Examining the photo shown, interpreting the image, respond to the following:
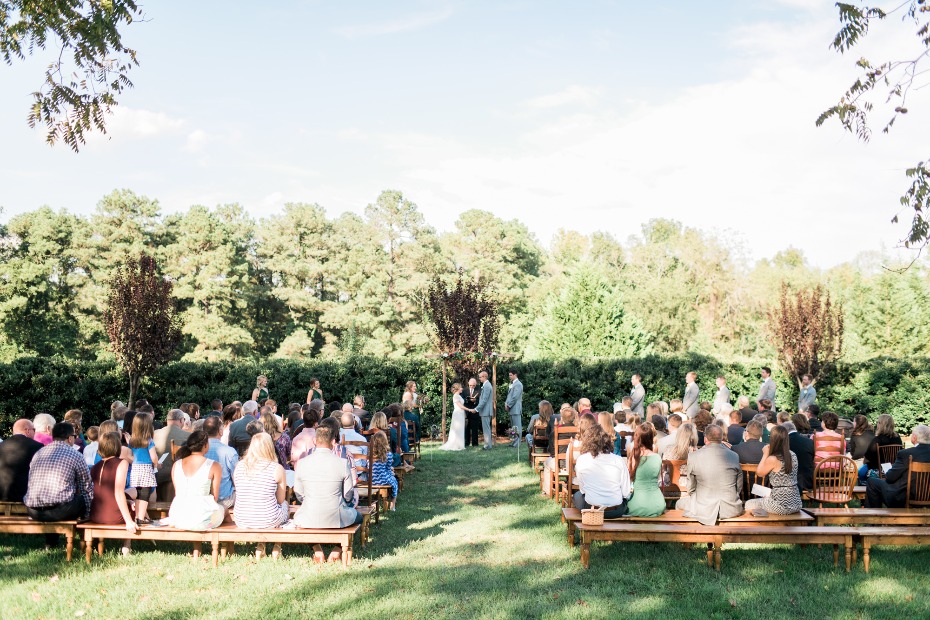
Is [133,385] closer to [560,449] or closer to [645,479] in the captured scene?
[560,449]

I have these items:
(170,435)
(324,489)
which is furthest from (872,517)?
(170,435)

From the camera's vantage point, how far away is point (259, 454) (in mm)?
6871

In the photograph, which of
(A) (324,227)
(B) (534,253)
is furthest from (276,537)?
(B) (534,253)

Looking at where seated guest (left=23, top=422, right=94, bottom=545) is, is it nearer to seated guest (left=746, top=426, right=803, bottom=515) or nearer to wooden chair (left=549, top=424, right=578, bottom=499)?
wooden chair (left=549, top=424, right=578, bottom=499)

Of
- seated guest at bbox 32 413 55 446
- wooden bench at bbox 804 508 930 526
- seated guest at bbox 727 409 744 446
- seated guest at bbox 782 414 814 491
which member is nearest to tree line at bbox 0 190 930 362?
seated guest at bbox 727 409 744 446

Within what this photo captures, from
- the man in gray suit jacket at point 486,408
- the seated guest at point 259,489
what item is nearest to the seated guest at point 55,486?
the seated guest at point 259,489

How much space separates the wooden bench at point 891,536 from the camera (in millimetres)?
6332

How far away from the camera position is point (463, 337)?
60.1 ft

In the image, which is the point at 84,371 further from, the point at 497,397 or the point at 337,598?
the point at 337,598

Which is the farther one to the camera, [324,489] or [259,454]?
[259,454]

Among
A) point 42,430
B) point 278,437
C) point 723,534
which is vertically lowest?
point 723,534

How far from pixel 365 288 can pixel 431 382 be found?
57.5 feet

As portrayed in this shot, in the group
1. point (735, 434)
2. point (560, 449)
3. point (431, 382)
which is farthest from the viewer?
point (431, 382)

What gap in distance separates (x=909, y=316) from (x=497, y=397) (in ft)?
78.7
